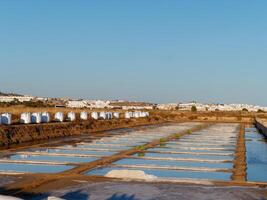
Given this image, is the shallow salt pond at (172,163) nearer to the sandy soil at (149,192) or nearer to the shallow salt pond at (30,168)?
the shallow salt pond at (30,168)

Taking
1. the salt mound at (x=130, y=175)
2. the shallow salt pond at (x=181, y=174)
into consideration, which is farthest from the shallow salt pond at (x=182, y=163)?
the salt mound at (x=130, y=175)

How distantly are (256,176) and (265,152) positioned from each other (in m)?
6.37

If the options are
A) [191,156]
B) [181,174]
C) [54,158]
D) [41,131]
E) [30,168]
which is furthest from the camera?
[41,131]

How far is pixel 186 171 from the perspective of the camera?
10039 millimetres

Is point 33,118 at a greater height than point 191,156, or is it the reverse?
point 33,118

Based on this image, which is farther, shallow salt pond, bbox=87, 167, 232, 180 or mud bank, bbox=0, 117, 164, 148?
mud bank, bbox=0, 117, 164, 148

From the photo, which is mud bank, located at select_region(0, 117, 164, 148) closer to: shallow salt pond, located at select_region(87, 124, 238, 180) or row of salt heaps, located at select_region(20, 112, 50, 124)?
row of salt heaps, located at select_region(20, 112, 50, 124)

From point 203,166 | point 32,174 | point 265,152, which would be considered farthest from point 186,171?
point 265,152

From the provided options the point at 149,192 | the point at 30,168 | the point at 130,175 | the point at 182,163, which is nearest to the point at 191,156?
the point at 182,163

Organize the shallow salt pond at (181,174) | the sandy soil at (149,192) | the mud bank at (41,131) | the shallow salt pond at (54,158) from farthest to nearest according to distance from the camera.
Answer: the mud bank at (41,131), the shallow salt pond at (54,158), the shallow salt pond at (181,174), the sandy soil at (149,192)

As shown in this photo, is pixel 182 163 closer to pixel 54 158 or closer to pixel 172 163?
pixel 172 163

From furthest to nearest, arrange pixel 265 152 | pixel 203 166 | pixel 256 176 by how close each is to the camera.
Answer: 1. pixel 265 152
2. pixel 203 166
3. pixel 256 176

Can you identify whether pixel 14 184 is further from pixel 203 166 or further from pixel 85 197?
pixel 203 166

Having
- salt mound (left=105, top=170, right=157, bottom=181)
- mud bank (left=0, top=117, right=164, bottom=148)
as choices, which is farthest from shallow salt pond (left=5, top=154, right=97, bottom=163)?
mud bank (left=0, top=117, right=164, bottom=148)
